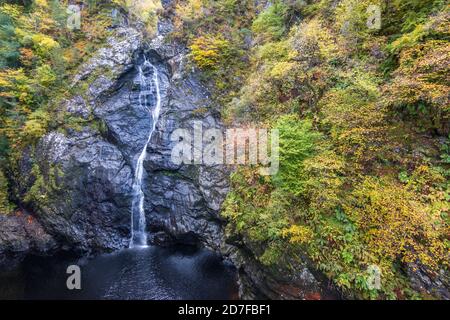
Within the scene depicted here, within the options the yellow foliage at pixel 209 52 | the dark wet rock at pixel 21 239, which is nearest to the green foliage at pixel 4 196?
the dark wet rock at pixel 21 239

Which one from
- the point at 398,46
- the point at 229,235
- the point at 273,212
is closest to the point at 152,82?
the point at 229,235

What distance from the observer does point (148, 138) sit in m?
15.1

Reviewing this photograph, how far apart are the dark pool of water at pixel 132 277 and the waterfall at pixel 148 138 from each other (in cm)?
112

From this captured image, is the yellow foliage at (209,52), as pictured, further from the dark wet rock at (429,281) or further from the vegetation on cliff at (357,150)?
the dark wet rock at (429,281)

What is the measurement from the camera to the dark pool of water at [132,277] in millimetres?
9969

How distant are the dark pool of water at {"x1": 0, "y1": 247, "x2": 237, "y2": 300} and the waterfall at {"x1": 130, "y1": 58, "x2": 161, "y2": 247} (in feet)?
3.69

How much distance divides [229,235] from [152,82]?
1086 cm

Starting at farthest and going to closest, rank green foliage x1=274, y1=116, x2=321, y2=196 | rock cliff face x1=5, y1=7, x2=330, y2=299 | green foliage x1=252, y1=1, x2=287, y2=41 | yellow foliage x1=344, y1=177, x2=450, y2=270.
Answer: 1. rock cliff face x1=5, y1=7, x2=330, y2=299
2. green foliage x1=252, y1=1, x2=287, y2=41
3. green foliage x1=274, y1=116, x2=321, y2=196
4. yellow foliage x1=344, y1=177, x2=450, y2=270

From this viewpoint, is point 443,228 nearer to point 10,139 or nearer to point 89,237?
point 89,237

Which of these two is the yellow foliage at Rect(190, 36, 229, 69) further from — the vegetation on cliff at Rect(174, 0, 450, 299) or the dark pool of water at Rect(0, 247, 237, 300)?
the dark pool of water at Rect(0, 247, 237, 300)

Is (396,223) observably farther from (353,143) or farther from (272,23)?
(272,23)

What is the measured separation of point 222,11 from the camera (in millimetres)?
16047

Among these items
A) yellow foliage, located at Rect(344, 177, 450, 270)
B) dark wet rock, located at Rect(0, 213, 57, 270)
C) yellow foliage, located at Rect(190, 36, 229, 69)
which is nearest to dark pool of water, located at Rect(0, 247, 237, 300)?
dark wet rock, located at Rect(0, 213, 57, 270)

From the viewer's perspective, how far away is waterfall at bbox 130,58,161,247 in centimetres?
1418
